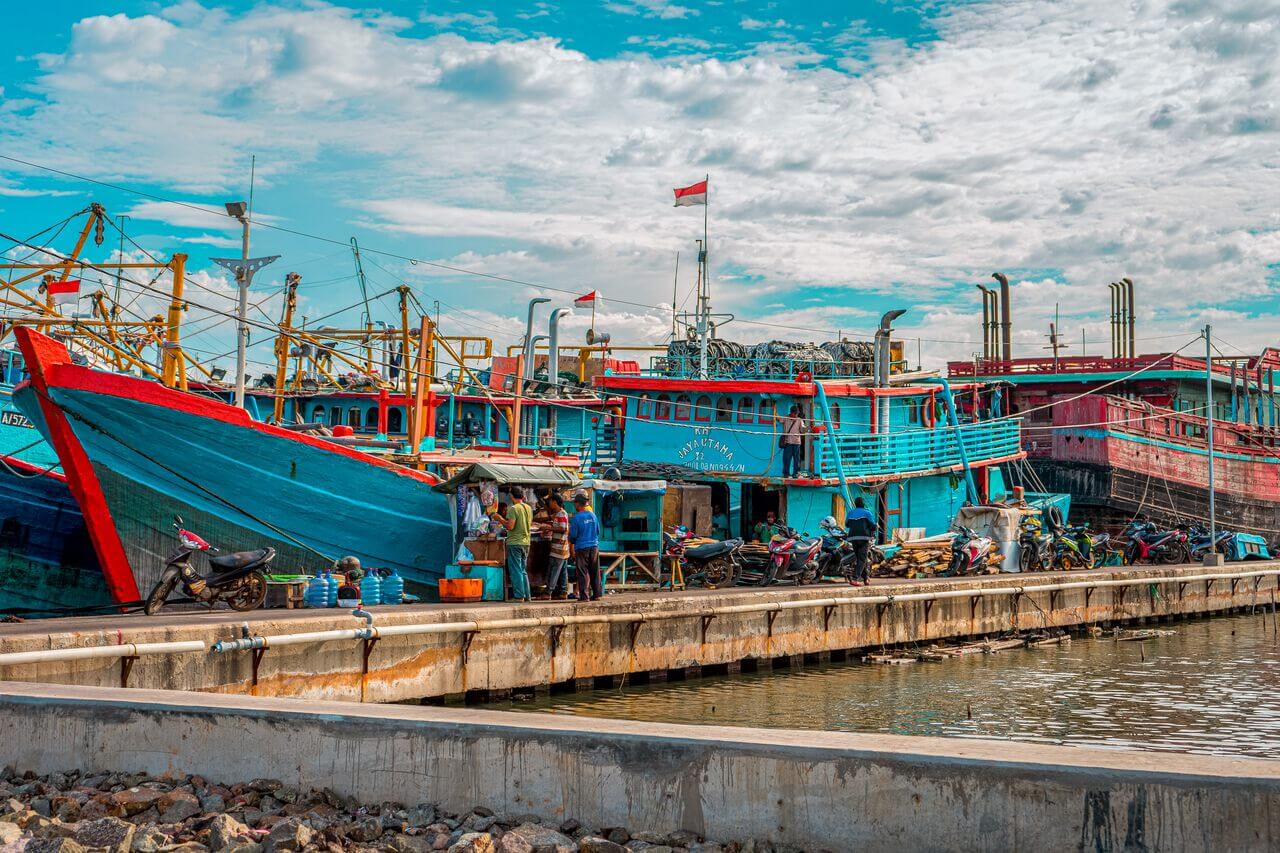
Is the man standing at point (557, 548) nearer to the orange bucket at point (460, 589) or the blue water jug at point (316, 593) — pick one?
the orange bucket at point (460, 589)

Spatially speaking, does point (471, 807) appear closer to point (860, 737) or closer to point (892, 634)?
point (860, 737)

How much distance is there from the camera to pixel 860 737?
5.93 metres

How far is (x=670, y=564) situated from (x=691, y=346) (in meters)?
10.3

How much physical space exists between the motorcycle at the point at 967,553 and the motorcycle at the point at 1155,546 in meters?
7.43

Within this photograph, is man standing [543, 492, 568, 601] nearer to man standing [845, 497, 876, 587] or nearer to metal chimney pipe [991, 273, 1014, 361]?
man standing [845, 497, 876, 587]

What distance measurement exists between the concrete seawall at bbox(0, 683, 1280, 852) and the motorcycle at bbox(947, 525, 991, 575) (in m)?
16.4

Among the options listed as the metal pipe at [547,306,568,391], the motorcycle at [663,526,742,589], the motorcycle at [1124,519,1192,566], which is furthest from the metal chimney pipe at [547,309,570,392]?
the motorcycle at [1124,519,1192,566]

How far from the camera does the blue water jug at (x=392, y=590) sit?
49.1ft

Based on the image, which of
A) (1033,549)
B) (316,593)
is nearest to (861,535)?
(1033,549)

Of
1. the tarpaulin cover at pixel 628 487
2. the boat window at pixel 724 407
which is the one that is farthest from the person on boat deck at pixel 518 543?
the boat window at pixel 724 407

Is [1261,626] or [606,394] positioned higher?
[606,394]

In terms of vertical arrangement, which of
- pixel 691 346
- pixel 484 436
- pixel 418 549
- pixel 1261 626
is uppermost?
pixel 691 346

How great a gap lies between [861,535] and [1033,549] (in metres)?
6.85

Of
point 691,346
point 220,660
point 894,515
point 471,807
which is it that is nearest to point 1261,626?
point 894,515
